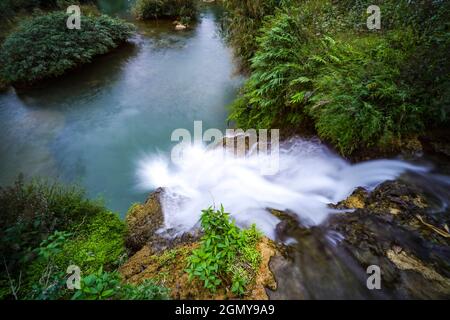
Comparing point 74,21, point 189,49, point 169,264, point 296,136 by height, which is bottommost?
point 169,264

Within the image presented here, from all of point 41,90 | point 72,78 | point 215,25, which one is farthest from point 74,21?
point 215,25

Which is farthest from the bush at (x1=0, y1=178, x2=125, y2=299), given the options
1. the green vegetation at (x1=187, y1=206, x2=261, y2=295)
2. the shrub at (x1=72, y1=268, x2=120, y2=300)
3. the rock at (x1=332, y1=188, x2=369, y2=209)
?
the rock at (x1=332, y1=188, x2=369, y2=209)

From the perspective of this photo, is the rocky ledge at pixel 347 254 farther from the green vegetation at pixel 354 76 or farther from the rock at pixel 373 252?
the green vegetation at pixel 354 76

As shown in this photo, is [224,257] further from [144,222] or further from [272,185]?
[272,185]

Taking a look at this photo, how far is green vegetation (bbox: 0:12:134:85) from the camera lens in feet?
36.7

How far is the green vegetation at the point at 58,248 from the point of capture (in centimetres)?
328

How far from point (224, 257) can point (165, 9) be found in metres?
17.9

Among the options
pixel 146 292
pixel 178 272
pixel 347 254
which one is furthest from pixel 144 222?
pixel 347 254

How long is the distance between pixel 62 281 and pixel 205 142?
19.7ft

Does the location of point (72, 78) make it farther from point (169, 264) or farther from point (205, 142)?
point (169, 264)

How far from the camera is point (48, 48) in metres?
11.6

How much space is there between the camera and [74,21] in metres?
12.6

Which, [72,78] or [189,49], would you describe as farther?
[189,49]

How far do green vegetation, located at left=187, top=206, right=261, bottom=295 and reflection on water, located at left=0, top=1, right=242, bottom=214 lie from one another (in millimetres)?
4065
